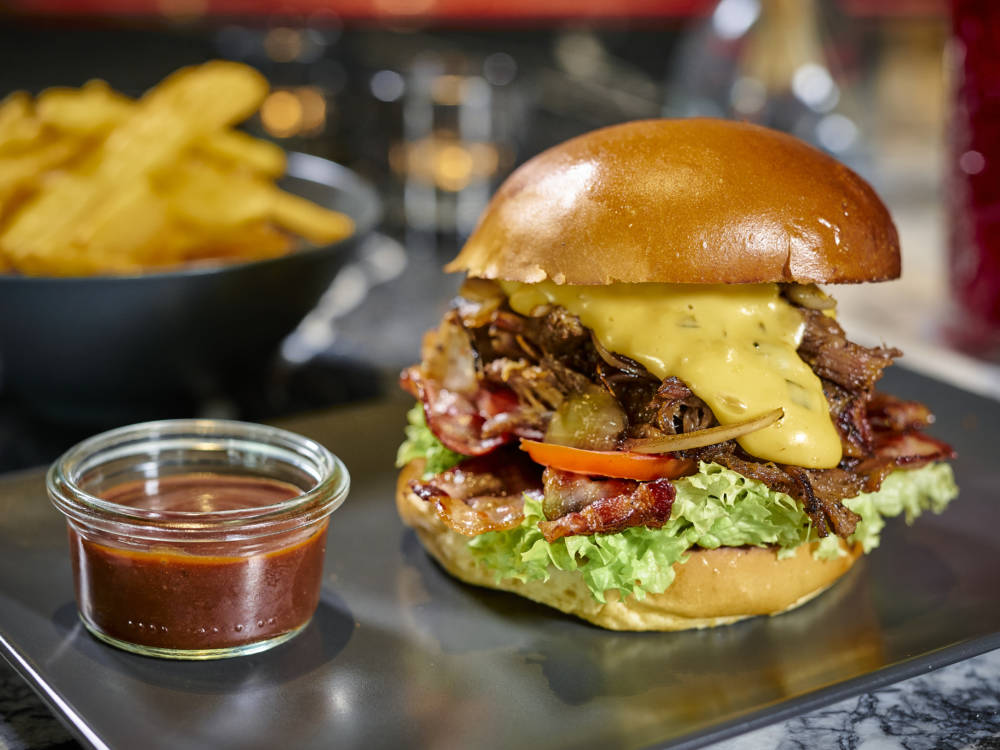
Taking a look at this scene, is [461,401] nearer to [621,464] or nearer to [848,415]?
[621,464]

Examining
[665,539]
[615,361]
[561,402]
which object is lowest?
[665,539]

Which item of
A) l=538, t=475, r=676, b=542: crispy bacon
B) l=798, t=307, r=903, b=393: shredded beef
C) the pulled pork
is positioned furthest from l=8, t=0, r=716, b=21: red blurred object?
l=538, t=475, r=676, b=542: crispy bacon

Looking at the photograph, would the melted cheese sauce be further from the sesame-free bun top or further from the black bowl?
the black bowl

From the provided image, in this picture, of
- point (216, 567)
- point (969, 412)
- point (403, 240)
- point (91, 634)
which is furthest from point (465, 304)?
point (403, 240)

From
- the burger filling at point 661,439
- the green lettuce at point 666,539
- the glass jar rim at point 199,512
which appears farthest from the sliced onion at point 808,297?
the glass jar rim at point 199,512

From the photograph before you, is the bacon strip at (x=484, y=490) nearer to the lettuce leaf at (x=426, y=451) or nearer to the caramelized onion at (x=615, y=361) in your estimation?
the lettuce leaf at (x=426, y=451)

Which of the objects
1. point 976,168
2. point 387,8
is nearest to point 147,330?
point 976,168

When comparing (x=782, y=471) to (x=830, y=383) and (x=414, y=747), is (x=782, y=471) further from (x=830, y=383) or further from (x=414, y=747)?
(x=414, y=747)
